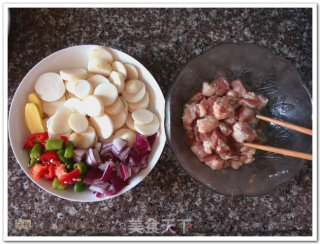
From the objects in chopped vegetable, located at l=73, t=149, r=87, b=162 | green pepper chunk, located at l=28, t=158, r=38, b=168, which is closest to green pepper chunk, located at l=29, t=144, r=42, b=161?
green pepper chunk, located at l=28, t=158, r=38, b=168

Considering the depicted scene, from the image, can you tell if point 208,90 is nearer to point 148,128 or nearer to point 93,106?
point 148,128

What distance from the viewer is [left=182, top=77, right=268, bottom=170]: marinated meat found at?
1.34 metres

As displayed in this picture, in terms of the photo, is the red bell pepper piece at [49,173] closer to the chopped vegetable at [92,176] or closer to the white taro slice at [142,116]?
the chopped vegetable at [92,176]

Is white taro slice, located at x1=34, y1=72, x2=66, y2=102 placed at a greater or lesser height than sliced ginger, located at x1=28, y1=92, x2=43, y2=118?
greater

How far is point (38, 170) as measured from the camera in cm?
139

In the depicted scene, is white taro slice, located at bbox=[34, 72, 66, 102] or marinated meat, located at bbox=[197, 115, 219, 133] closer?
marinated meat, located at bbox=[197, 115, 219, 133]

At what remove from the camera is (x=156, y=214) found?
5.11 ft

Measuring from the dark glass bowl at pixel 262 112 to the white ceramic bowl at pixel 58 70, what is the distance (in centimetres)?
9

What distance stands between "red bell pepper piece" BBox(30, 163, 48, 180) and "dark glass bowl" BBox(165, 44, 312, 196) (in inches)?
17.8

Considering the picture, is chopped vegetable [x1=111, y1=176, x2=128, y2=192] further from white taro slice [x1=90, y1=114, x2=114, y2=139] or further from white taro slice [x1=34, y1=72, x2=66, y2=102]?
white taro slice [x1=34, y1=72, x2=66, y2=102]

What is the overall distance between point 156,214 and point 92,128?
0.43m

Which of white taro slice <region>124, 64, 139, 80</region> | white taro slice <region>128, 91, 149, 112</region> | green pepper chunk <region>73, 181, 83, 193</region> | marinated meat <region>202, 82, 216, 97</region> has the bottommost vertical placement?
green pepper chunk <region>73, 181, 83, 193</region>
